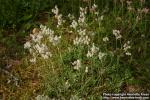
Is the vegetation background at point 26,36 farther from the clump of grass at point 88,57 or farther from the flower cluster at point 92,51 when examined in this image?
the flower cluster at point 92,51

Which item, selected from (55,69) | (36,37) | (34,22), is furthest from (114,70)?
(34,22)

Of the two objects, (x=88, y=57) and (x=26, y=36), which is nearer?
(x=88, y=57)

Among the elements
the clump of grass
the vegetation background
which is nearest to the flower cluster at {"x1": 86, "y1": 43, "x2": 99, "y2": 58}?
the clump of grass

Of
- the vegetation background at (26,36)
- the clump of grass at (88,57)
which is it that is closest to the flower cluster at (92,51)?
the clump of grass at (88,57)

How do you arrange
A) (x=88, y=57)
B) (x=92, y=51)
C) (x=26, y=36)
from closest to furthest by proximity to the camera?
(x=92, y=51) < (x=88, y=57) < (x=26, y=36)

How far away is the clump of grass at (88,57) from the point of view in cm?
556

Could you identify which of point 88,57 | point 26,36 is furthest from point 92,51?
point 26,36

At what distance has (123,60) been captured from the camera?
6.14 metres

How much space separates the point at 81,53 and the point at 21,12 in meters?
1.73

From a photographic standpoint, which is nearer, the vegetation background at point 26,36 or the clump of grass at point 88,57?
the clump of grass at point 88,57

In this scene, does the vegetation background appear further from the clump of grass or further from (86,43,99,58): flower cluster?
(86,43,99,58): flower cluster

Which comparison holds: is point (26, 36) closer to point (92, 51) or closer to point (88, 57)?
point (88, 57)

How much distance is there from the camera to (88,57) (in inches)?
236

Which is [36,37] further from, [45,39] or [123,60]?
[123,60]
